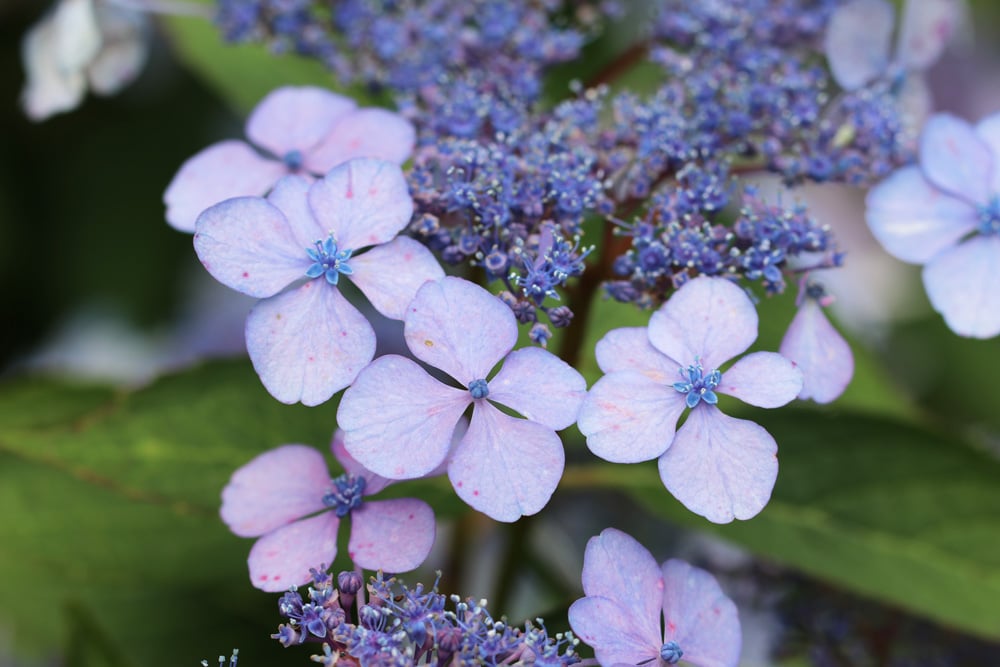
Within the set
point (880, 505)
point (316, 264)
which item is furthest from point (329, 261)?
point (880, 505)

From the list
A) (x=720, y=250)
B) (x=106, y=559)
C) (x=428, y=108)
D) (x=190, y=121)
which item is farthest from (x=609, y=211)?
(x=190, y=121)

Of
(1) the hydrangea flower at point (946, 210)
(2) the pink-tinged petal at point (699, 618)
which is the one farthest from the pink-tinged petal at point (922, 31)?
(2) the pink-tinged petal at point (699, 618)

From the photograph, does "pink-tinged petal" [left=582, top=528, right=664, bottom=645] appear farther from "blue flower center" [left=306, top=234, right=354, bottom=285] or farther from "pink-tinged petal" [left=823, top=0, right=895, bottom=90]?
"pink-tinged petal" [left=823, top=0, right=895, bottom=90]

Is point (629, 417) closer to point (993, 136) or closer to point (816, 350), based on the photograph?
point (816, 350)

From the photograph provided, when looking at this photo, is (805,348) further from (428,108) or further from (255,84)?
(255,84)

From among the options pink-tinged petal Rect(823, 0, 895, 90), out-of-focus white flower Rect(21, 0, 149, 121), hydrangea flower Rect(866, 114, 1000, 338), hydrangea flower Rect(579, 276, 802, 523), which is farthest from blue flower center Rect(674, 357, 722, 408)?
out-of-focus white flower Rect(21, 0, 149, 121)

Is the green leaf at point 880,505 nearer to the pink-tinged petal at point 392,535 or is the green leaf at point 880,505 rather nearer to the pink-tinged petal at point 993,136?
the pink-tinged petal at point 993,136
